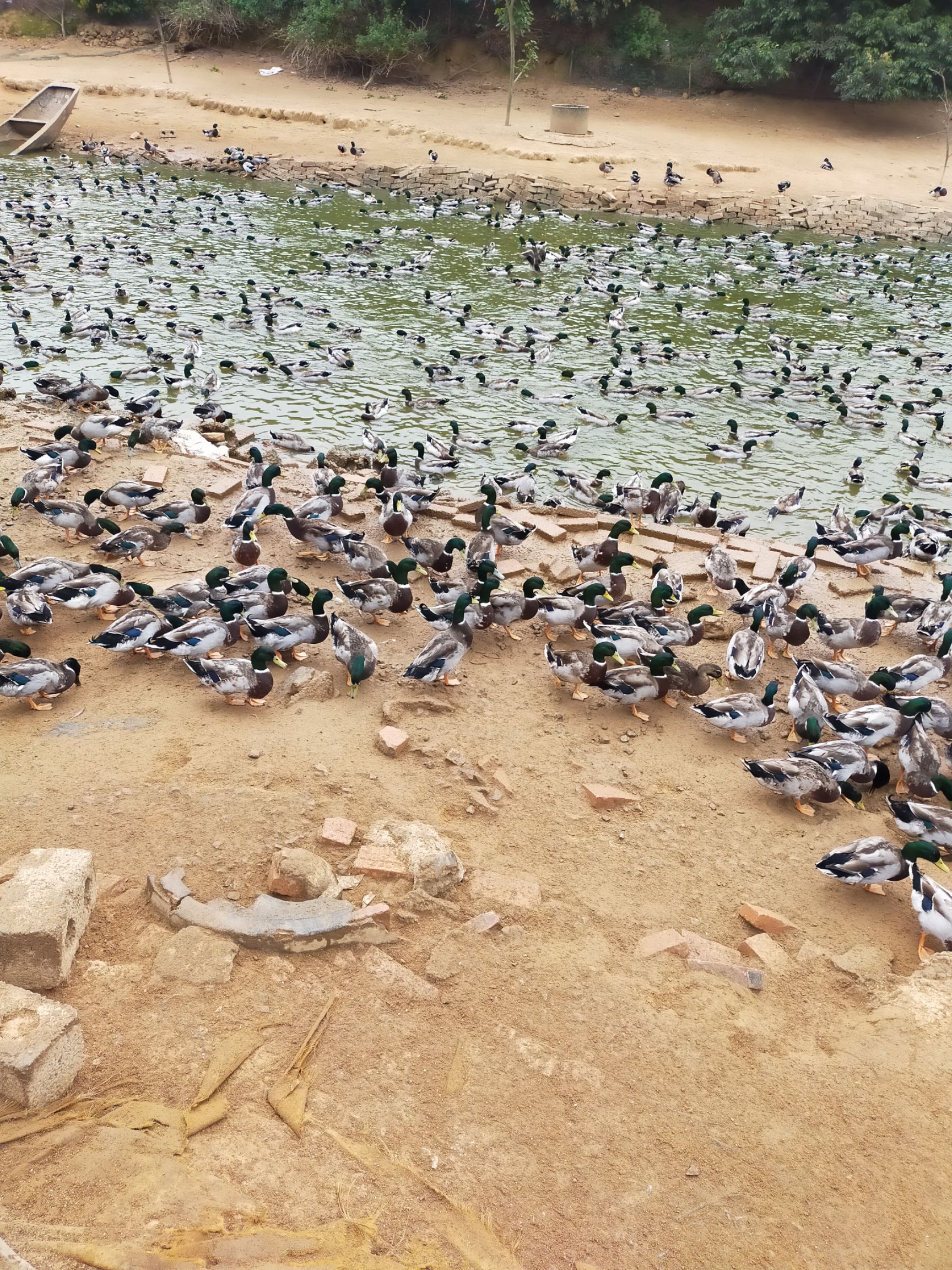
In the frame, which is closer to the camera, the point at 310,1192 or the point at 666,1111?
the point at 310,1192

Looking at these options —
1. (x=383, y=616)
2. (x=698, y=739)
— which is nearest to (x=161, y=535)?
(x=383, y=616)

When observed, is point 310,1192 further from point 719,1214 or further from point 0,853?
point 0,853

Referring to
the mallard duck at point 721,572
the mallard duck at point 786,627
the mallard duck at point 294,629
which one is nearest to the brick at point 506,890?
the mallard duck at point 294,629

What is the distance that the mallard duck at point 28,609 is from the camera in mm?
9664

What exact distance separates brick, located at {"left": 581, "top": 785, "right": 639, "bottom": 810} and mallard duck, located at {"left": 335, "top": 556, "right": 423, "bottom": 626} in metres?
3.39

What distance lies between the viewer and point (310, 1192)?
4520 mm

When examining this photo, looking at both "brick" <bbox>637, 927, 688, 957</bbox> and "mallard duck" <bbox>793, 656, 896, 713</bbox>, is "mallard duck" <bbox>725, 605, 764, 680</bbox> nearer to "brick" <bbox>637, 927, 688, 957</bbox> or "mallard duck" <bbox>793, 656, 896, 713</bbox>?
"mallard duck" <bbox>793, 656, 896, 713</bbox>

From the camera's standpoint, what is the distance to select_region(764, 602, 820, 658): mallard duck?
1059 centimetres

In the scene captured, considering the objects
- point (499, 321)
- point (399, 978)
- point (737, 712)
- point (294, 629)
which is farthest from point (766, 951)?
point (499, 321)

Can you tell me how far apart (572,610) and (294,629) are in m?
3.04

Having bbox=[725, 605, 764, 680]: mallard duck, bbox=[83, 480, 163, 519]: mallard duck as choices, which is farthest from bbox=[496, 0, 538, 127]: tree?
bbox=[725, 605, 764, 680]: mallard duck

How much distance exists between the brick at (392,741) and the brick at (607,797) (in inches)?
64.8

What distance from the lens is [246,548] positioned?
37.3ft

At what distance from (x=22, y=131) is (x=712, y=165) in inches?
995
